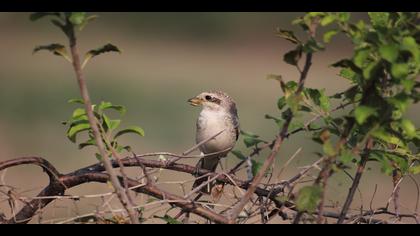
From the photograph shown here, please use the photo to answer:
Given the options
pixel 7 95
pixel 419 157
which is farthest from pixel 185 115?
pixel 419 157

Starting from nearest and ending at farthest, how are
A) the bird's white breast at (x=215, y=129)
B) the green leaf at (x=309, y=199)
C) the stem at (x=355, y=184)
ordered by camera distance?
1. the green leaf at (x=309, y=199)
2. the stem at (x=355, y=184)
3. the bird's white breast at (x=215, y=129)

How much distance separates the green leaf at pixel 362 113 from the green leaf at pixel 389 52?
0.14 meters

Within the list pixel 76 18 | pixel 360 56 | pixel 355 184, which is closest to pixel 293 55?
pixel 360 56

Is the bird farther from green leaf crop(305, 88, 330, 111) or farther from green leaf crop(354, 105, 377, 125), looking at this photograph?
green leaf crop(354, 105, 377, 125)

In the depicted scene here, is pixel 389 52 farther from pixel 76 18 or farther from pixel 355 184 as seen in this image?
pixel 76 18

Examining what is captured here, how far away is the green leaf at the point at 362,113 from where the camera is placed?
6.97 feet

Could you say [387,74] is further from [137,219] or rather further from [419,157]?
[137,219]

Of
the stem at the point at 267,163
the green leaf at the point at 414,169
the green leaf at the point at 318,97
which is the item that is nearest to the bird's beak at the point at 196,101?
the green leaf at the point at 414,169

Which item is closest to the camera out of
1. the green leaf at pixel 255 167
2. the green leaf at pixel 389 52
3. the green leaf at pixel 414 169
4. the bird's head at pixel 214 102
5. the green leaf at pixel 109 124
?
the green leaf at pixel 389 52

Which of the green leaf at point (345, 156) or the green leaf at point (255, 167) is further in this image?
the green leaf at point (255, 167)

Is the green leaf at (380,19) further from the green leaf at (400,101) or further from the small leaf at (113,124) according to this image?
the small leaf at (113,124)

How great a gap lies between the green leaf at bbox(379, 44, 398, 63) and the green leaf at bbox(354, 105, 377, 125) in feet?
0.45

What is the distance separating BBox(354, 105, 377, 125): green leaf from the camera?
6.97 ft

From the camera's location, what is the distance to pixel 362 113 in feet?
7.02
